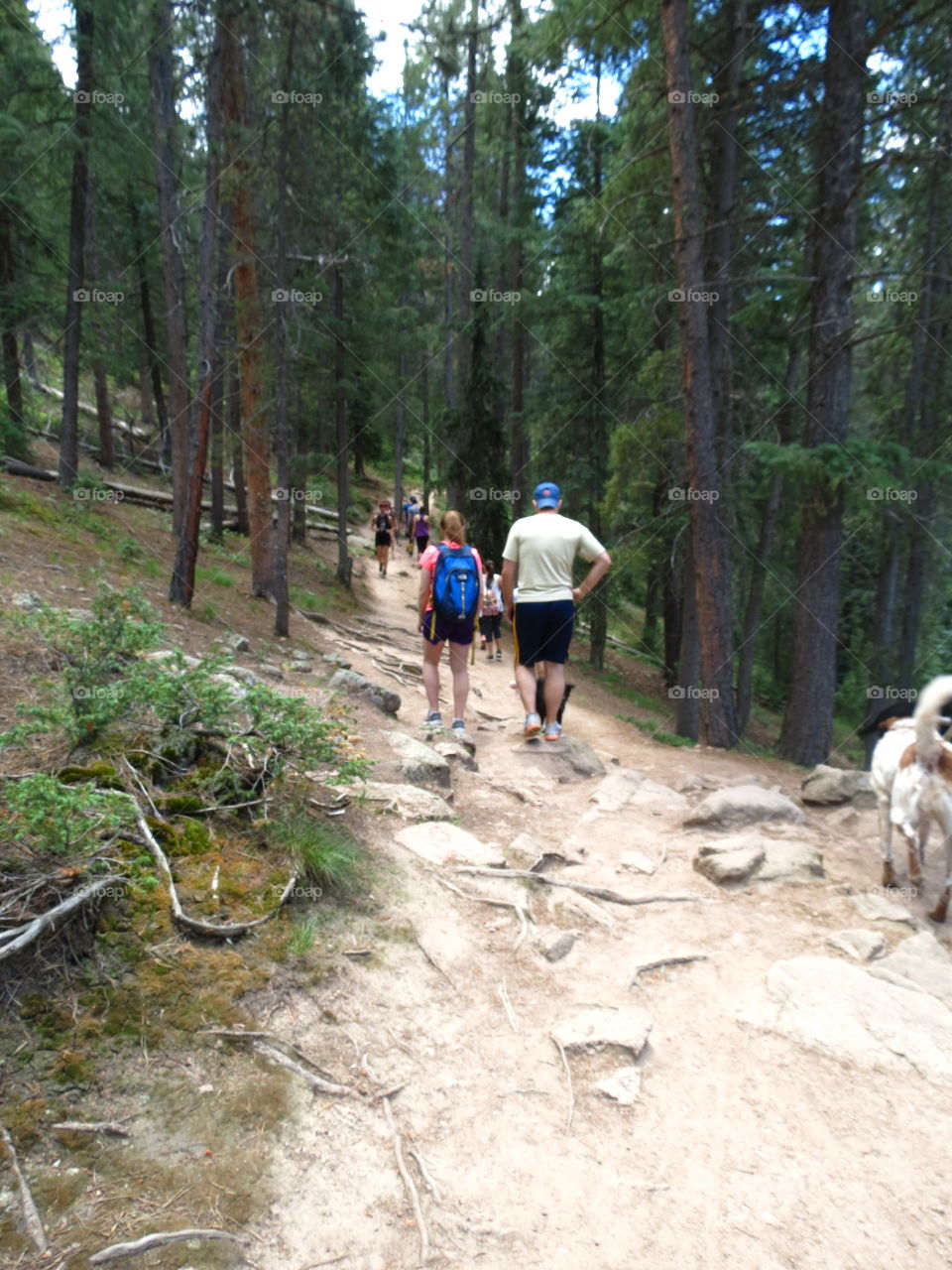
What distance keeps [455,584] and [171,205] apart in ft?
28.7

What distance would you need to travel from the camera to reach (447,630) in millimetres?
6930

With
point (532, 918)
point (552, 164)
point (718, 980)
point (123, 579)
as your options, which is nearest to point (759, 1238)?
point (718, 980)

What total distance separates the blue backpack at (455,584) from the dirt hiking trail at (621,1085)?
2.68 meters

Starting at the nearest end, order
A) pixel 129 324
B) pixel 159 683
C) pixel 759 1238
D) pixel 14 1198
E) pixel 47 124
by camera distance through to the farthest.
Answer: pixel 14 1198
pixel 759 1238
pixel 159 683
pixel 47 124
pixel 129 324

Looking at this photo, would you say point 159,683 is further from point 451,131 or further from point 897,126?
Answer: point 451,131

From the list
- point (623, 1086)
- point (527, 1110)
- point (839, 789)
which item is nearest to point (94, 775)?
point (527, 1110)

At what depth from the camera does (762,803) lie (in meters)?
5.65

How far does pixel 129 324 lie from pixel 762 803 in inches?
837

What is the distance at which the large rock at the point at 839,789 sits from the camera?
21.0ft

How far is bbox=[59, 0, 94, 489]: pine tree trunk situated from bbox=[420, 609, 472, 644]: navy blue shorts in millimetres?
10998
